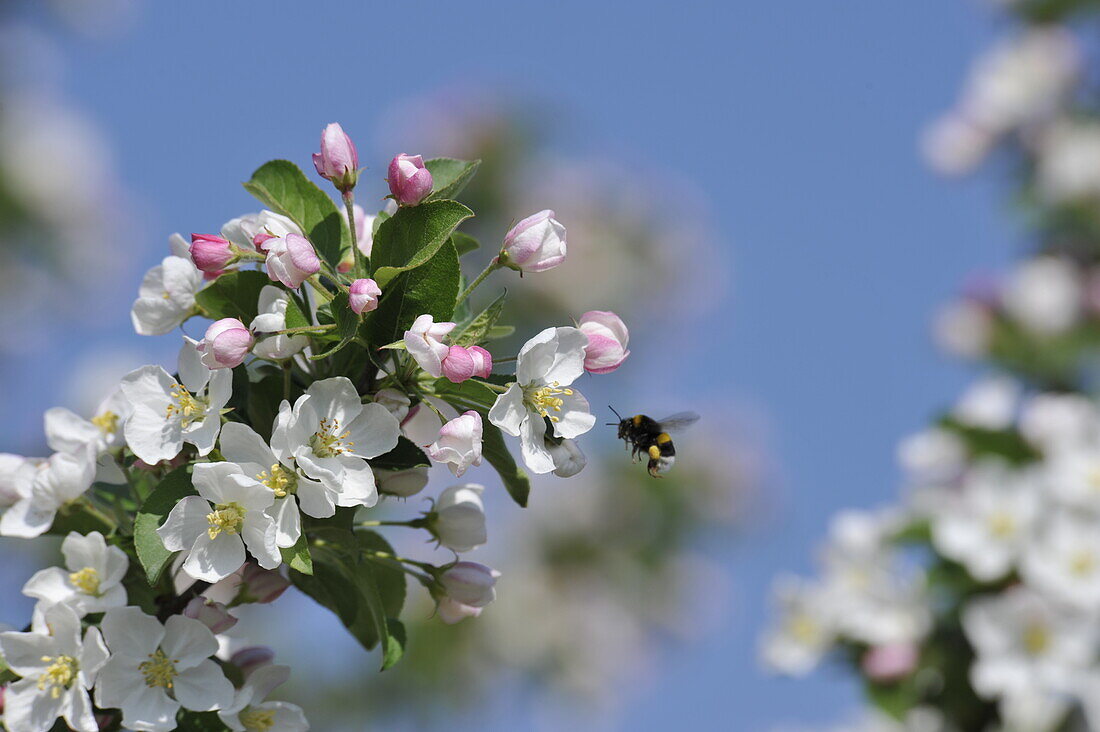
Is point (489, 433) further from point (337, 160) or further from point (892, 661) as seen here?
point (892, 661)

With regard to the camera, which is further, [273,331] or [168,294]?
[168,294]

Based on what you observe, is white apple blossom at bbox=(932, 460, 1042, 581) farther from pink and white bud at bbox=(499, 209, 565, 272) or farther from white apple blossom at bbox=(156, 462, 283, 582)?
white apple blossom at bbox=(156, 462, 283, 582)

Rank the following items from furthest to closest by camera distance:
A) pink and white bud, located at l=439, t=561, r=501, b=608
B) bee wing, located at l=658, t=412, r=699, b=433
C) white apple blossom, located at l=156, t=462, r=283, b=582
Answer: bee wing, located at l=658, t=412, r=699, b=433, pink and white bud, located at l=439, t=561, r=501, b=608, white apple blossom, located at l=156, t=462, r=283, b=582

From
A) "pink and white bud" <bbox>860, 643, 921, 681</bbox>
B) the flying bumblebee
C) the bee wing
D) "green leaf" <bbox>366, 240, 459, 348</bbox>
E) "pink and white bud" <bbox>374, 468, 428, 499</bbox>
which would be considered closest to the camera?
"green leaf" <bbox>366, 240, 459, 348</bbox>

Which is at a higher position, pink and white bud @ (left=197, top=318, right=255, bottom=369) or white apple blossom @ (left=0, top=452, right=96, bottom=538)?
pink and white bud @ (left=197, top=318, right=255, bottom=369)

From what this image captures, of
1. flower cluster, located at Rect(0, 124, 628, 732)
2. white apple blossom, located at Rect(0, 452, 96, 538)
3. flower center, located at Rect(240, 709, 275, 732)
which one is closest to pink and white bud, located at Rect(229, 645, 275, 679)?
flower cluster, located at Rect(0, 124, 628, 732)

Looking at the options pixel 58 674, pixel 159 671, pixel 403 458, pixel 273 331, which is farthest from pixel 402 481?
pixel 58 674

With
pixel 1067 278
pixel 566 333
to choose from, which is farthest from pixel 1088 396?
pixel 566 333
